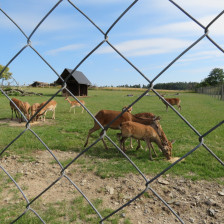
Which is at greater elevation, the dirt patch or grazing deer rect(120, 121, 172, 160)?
grazing deer rect(120, 121, 172, 160)

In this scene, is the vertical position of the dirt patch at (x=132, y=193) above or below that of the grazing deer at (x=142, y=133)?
below

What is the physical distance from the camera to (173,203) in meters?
3.14

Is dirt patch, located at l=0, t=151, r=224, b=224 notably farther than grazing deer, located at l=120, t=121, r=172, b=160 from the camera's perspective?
No

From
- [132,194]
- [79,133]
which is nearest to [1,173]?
[132,194]

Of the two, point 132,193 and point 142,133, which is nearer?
point 132,193

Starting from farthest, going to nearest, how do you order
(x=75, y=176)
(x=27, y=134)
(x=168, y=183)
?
(x=27, y=134)
(x=75, y=176)
(x=168, y=183)

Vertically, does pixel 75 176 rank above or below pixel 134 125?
below

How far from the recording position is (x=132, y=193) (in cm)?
340

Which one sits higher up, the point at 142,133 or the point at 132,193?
the point at 142,133

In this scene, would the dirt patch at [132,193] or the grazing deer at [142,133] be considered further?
the grazing deer at [142,133]

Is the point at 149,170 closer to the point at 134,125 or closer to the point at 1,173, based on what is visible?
the point at 134,125

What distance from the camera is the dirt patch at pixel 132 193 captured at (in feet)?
9.42

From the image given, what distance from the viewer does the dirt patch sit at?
287 centimetres

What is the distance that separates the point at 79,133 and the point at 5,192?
13.3ft
